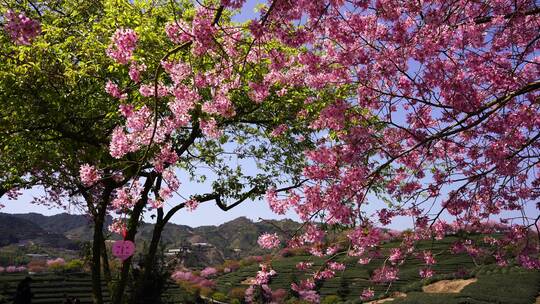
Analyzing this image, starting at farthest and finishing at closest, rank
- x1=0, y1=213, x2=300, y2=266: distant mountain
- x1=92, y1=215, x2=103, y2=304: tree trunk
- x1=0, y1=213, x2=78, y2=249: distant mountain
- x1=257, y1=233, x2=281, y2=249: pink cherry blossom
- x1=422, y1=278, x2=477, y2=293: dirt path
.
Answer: x1=0, y1=213, x2=78, y2=249: distant mountain → x1=0, y1=213, x2=300, y2=266: distant mountain → x1=422, y1=278, x2=477, y2=293: dirt path → x1=92, y1=215, x2=103, y2=304: tree trunk → x1=257, y1=233, x2=281, y2=249: pink cherry blossom

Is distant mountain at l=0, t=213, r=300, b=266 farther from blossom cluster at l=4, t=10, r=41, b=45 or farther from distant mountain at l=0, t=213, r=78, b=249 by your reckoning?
blossom cluster at l=4, t=10, r=41, b=45

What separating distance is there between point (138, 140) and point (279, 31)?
220cm

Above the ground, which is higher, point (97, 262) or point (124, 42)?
point (124, 42)

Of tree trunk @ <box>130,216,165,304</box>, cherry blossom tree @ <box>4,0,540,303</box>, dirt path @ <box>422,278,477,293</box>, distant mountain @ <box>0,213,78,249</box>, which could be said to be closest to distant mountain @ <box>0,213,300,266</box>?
distant mountain @ <box>0,213,78,249</box>

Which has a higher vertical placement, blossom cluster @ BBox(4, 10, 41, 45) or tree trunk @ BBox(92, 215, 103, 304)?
blossom cluster @ BBox(4, 10, 41, 45)

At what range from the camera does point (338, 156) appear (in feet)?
21.3

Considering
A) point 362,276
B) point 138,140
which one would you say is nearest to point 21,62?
point 138,140

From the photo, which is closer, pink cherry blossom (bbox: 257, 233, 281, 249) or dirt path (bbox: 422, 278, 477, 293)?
pink cherry blossom (bbox: 257, 233, 281, 249)

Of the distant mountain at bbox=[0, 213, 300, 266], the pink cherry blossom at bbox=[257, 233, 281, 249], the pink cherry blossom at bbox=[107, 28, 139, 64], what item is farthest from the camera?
the distant mountain at bbox=[0, 213, 300, 266]

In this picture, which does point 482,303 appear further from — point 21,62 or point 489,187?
point 21,62

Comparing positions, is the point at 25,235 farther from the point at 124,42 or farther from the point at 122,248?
the point at 124,42

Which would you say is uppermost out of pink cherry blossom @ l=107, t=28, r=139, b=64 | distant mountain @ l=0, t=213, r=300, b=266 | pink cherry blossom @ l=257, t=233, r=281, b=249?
distant mountain @ l=0, t=213, r=300, b=266

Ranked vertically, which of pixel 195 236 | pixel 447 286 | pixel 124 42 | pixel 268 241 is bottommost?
pixel 447 286

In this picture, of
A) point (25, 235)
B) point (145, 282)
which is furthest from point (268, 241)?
point (25, 235)
